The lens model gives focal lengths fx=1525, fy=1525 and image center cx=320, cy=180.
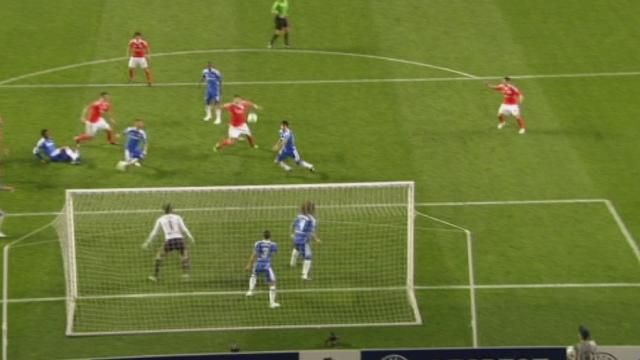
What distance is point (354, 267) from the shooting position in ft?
114

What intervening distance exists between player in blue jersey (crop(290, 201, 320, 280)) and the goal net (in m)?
0.51

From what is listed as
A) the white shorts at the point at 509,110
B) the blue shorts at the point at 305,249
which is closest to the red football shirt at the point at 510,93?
the white shorts at the point at 509,110

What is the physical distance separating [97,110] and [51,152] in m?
1.76

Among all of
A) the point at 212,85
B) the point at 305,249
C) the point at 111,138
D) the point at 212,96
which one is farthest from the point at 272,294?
the point at 212,96

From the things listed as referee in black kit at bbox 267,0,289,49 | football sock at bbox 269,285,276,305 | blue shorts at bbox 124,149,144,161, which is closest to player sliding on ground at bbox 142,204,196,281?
football sock at bbox 269,285,276,305

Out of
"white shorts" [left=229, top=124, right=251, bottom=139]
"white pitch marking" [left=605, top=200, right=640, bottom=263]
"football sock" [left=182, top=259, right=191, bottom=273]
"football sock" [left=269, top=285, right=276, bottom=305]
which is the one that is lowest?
"football sock" [left=269, top=285, right=276, bottom=305]

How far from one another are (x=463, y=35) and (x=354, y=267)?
16.2 metres

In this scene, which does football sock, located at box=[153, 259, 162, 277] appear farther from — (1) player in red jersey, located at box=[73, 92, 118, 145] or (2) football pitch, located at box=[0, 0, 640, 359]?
(1) player in red jersey, located at box=[73, 92, 118, 145]

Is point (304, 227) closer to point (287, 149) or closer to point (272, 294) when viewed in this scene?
point (272, 294)

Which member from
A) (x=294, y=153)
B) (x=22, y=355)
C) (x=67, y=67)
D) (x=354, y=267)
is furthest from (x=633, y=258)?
(x=67, y=67)

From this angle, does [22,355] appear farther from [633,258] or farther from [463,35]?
[463,35]

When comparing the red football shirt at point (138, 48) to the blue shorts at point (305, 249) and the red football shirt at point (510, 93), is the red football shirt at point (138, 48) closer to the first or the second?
the red football shirt at point (510, 93)

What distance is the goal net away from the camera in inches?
1297

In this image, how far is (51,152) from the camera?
39.7m
